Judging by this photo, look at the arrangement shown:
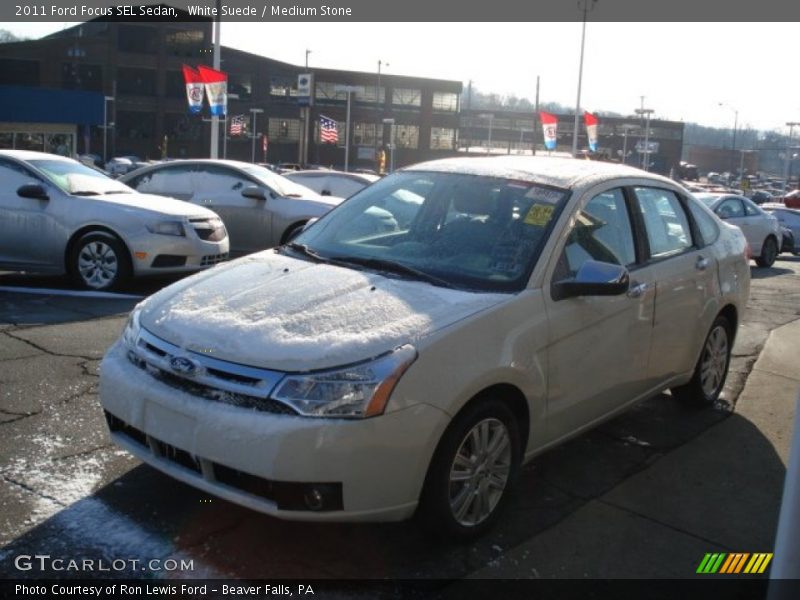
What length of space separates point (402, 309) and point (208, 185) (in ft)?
29.2

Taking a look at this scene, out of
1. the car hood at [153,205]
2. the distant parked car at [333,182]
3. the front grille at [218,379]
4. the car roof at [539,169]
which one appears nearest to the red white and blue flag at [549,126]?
the distant parked car at [333,182]

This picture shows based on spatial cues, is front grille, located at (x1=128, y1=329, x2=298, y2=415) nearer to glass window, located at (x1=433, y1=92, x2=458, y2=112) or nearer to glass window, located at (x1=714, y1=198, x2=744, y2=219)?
glass window, located at (x1=714, y1=198, x2=744, y2=219)

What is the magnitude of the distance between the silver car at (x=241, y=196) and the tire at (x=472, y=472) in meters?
7.97

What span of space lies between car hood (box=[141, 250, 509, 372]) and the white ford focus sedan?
10 mm

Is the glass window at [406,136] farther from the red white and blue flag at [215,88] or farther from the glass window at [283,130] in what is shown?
the red white and blue flag at [215,88]

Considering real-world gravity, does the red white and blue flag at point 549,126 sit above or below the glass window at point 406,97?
below

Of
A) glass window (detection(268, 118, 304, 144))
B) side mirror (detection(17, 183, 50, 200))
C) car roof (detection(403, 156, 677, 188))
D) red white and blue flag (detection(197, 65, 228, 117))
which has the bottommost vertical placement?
side mirror (detection(17, 183, 50, 200))

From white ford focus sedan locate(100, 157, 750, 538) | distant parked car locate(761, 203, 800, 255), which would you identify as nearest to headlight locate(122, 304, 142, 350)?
white ford focus sedan locate(100, 157, 750, 538)

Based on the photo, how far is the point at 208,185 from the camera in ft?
38.9

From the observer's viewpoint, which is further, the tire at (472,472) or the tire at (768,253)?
the tire at (768,253)

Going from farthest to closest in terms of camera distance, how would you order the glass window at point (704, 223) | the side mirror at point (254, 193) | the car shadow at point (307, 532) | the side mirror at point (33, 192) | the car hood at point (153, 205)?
the side mirror at point (254, 193) < the car hood at point (153, 205) < the side mirror at point (33, 192) < the glass window at point (704, 223) < the car shadow at point (307, 532)

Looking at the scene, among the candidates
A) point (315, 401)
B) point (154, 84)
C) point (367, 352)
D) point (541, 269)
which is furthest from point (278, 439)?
point (154, 84)

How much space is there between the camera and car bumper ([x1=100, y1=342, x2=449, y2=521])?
310cm

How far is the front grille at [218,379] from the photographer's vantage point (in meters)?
3.17
